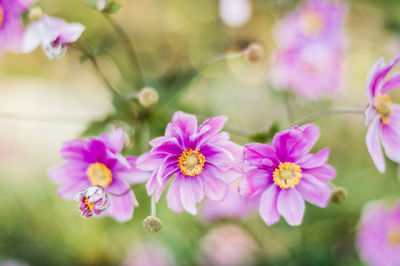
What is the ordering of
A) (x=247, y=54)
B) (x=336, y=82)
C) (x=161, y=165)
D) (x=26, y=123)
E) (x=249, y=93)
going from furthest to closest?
(x=26, y=123) < (x=249, y=93) < (x=336, y=82) < (x=247, y=54) < (x=161, y=165)

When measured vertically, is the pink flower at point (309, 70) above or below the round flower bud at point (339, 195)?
below

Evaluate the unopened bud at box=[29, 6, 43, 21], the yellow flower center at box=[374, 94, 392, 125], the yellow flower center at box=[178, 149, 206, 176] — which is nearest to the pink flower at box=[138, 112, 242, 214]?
the yellow flower center at box=[178, 149, 206, 176]

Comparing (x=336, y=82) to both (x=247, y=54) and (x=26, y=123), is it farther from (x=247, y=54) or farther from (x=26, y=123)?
(x=26, y=123)

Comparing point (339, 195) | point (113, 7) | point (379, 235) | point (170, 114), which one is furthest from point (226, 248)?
point (113, 7)

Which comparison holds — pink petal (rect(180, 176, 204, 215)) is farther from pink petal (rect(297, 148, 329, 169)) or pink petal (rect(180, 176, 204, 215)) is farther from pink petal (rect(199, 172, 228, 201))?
pink petal (rect(297, 148, 329, 169))

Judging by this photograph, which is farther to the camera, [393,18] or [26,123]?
[26,123]

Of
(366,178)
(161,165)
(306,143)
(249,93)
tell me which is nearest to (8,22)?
(161,165)

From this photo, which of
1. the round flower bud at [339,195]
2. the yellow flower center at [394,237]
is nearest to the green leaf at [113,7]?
the round flower bud at [339,195]

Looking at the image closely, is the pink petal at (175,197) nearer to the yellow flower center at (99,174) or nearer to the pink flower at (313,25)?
the yellow flower center at (99,174)
